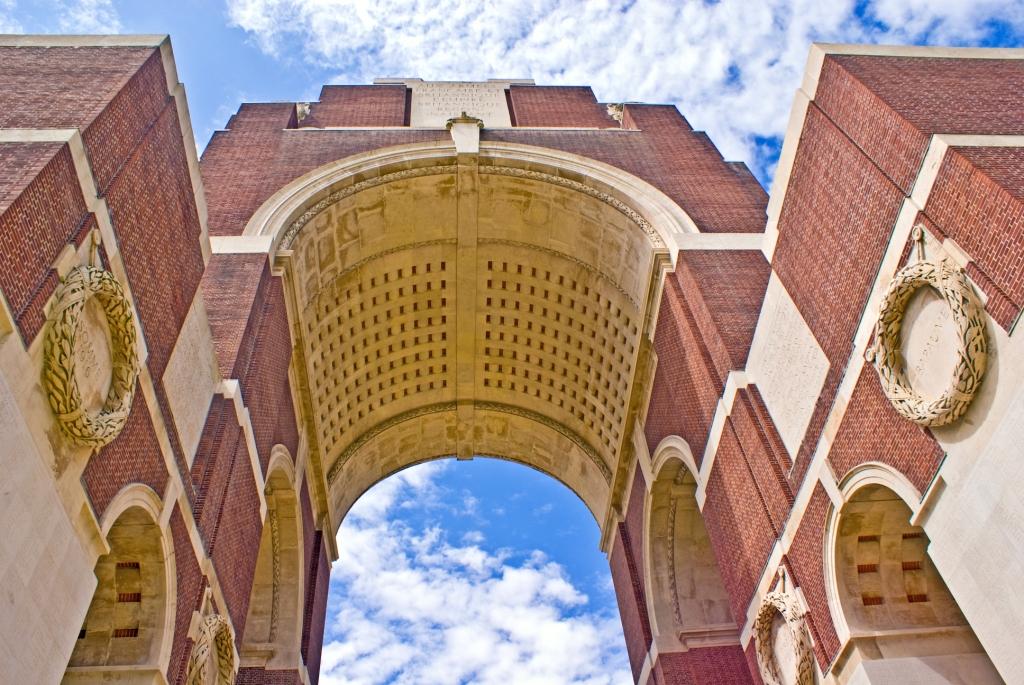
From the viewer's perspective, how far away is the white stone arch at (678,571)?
2067 cm

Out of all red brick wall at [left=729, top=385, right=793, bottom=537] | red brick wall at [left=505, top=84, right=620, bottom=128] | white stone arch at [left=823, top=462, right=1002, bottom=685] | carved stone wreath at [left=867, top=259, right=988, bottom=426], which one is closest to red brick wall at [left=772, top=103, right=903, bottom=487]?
red brick wall at [left=729, top=385, right=793, bottom=537]

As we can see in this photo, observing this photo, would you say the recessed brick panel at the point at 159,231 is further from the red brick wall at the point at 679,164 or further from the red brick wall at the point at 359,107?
the red brick wall at the point at 359,107

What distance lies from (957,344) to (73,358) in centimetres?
975

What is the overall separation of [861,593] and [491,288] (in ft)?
46.0

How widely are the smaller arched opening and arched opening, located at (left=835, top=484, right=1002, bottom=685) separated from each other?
32.4 feet

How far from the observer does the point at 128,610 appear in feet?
39.5

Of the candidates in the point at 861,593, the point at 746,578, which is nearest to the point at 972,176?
the point at 861,593

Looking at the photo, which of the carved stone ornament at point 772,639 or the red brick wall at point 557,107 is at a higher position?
the red brick wall at point 557,107

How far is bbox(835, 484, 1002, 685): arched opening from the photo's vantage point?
37.5ft

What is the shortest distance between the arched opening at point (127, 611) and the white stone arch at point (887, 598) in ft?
32.1

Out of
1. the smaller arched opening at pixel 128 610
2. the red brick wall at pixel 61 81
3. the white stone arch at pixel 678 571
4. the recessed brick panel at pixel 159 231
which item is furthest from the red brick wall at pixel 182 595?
the white stone arch at pixel 678 571

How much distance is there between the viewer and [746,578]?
51.0 feet

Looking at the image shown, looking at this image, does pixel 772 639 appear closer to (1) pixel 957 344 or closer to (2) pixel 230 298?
(1) pixel 957 344

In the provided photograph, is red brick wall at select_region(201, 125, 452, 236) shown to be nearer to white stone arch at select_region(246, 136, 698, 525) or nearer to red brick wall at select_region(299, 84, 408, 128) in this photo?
white stone arch at select_region(246, 136, 698, 525)
